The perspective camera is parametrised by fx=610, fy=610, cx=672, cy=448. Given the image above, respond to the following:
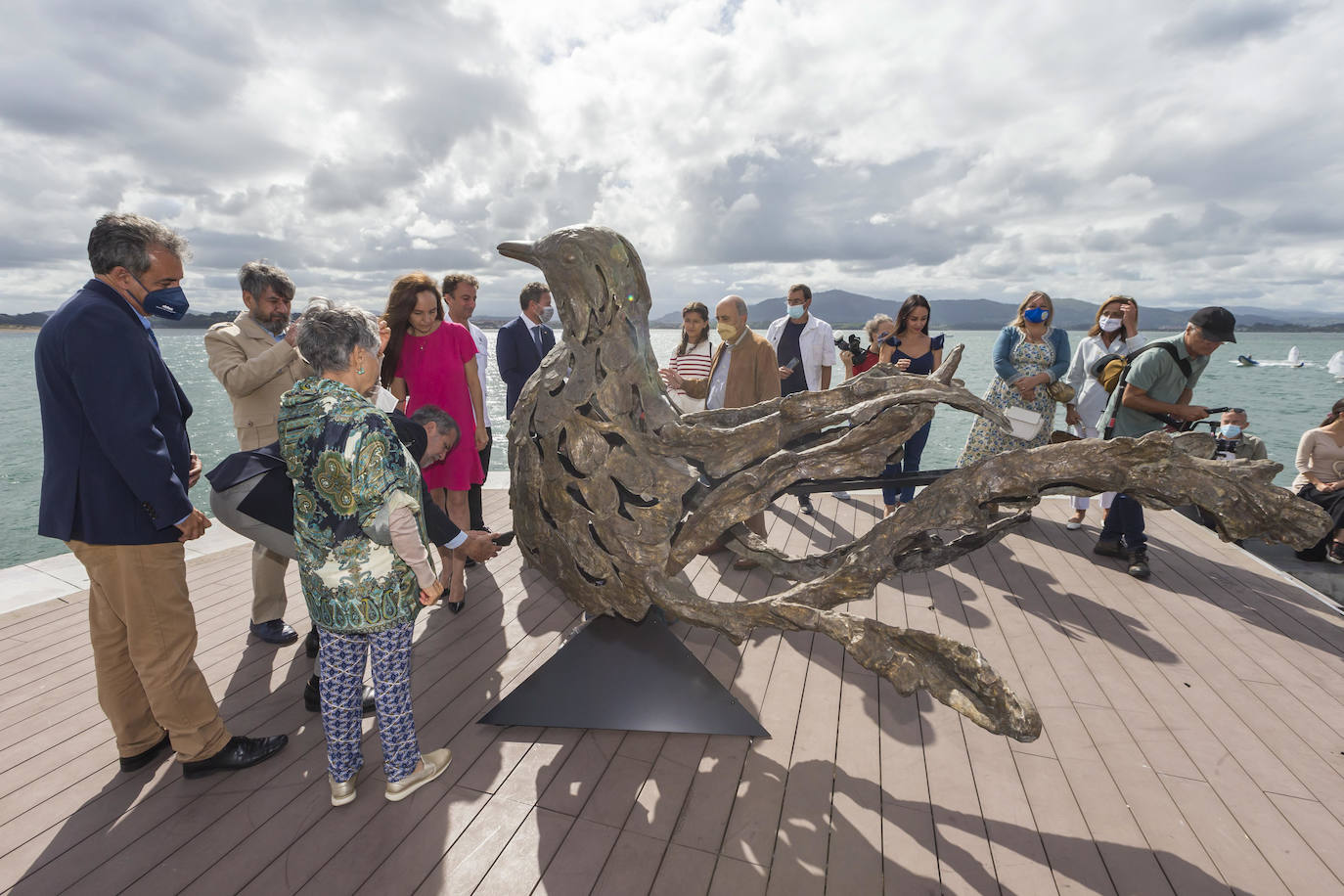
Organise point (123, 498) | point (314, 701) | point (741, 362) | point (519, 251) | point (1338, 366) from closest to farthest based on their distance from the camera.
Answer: point (123, 498) < point (519, 251) < point (314, 701) < point (741, 362) < point (1338, 366)

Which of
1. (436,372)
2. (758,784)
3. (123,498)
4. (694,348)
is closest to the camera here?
(123,498)

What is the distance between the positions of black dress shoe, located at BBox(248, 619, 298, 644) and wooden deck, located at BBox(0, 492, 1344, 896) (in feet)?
0.30

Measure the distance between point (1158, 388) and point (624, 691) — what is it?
4.10 metres

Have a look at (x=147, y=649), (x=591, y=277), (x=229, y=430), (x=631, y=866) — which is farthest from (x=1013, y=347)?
(x=229, y=430)

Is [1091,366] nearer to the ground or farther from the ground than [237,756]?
farther from the ground

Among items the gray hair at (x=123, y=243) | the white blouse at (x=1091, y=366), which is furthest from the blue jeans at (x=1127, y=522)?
the gray hair at (x=123, y=243)

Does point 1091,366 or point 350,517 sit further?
point 1091,366

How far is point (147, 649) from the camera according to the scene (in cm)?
225

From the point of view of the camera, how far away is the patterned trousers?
6.91 feet

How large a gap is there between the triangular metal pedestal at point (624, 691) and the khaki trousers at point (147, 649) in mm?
1101

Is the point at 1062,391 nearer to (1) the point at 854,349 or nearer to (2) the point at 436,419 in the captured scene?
(1) the point at 854,349

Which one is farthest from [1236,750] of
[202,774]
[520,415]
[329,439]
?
[202,774]

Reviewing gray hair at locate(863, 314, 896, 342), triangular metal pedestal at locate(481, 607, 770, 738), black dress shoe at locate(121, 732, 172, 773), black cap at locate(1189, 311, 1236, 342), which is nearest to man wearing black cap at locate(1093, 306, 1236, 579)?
black cap at locate(1189, 311, 1236, 342)

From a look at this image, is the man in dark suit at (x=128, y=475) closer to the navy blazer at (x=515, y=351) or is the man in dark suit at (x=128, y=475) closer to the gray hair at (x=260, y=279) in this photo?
the gray hair at (x=260, y=279)
